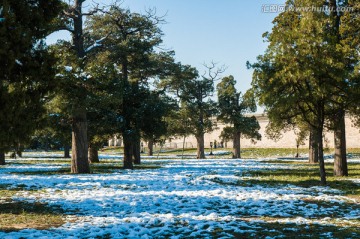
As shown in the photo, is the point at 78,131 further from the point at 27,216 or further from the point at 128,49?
the point at 27,216

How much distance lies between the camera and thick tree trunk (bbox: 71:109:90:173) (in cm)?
1927

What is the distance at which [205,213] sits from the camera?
9.06 metres

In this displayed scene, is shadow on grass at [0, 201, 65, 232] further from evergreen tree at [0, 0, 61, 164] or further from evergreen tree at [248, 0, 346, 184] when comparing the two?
evergreen tree at [248, 0, 346, 184]

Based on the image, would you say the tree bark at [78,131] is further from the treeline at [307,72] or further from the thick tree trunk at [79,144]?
the treeline at [307,72]

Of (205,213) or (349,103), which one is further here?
(349,103)

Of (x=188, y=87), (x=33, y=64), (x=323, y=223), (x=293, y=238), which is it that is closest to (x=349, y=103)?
(x=323, y=223)

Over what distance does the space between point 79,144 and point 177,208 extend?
11044 millimetres

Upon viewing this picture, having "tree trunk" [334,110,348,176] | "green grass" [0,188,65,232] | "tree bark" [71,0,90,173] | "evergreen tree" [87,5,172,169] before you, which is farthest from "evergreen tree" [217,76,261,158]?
"green grass" [0,188,65,232]

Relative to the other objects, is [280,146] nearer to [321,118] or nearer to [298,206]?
[321,118]

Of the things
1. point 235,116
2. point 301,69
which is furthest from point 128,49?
point 235,116

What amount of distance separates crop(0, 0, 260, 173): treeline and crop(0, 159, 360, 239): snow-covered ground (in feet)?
8.39

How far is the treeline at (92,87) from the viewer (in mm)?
8336

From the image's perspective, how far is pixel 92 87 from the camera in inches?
734

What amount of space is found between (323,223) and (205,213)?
110 inches
